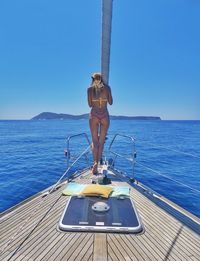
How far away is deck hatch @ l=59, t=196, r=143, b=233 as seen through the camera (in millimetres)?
3480

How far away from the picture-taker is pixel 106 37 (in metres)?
5.35

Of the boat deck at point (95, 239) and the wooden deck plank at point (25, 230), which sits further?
the wooden deck plank at point (25, 230)

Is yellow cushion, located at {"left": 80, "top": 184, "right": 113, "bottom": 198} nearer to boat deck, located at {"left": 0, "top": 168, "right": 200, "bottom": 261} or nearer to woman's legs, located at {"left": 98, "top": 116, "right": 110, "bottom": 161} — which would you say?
boat deck, located at {"left": 0, "top": 168, "right": 200, "bottom": 261}

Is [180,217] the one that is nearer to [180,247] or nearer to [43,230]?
[180,247]

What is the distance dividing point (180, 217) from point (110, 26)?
417 centimetres

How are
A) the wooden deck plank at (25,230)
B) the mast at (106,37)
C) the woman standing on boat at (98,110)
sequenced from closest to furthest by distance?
the wooden deck plank at (25,230)
the mast at (106,37)
the woman standing on boat at (98,110)

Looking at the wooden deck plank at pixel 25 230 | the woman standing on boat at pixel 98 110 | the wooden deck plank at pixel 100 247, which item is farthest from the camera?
the woman standing on boat at pixel 98 110

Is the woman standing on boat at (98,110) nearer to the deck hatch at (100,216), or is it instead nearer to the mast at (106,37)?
the mast at (106,37)

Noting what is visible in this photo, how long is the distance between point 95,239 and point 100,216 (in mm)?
554

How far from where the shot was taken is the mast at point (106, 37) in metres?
4.72

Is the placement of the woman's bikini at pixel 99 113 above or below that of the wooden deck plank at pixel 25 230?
above

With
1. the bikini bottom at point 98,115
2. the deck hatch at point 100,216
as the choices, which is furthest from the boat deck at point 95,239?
the bikini bottom at point 98,115

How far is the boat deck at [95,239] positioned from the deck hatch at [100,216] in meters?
0.11

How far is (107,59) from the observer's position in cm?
577
